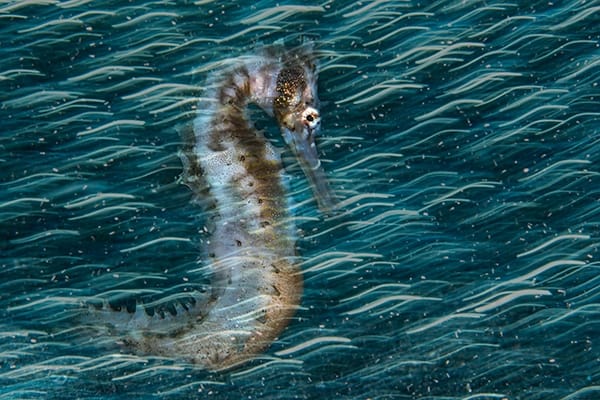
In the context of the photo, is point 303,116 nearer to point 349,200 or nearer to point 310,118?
point 310,118

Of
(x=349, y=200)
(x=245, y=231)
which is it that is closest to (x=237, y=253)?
(x=245, y=231)

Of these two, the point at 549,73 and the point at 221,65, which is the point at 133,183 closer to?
the point at 221,65

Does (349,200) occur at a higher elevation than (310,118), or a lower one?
lower
